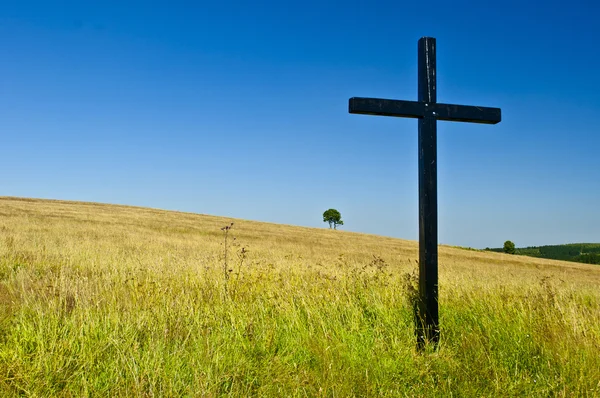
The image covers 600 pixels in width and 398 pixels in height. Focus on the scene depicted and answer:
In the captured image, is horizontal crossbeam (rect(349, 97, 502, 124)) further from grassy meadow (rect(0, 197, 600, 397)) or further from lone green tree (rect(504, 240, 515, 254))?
lone green tree (rect(504, 240, 515, 254))

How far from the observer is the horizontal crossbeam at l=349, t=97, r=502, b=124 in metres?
4.83

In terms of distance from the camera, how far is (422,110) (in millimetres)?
5031

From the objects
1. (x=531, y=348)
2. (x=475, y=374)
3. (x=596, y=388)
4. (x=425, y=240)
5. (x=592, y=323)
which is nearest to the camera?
(x=596, y=388)

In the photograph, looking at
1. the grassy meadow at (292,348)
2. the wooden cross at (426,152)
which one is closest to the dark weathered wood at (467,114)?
the wooden cross at (426,152)

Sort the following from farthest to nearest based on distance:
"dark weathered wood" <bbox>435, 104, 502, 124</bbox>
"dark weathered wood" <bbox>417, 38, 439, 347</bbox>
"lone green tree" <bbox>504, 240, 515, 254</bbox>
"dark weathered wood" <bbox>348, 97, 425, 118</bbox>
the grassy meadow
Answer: "lone green tree" <bbox>504, 240, 515, 254</bbox>, "dark weathered wood" <bbox>435, 104, 502, 124</bbox>, "dark weathered wood" <bbox>348, 97, 425, 118</bbox>, "dark weathered wood" <bbox>417, 38, 439, 347</bbox>, the grassy meadow

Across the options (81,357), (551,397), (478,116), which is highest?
(478,116)

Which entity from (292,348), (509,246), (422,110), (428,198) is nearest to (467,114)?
(422,110)

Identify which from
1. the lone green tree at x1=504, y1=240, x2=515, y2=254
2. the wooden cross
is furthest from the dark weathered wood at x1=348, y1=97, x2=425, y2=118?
the lone green tree at x1=504, y1=240, x2=515, y2=254

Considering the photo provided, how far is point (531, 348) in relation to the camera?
420 cm

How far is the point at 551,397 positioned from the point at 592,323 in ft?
7.25

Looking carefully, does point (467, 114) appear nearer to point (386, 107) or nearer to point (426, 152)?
point (426, 152)

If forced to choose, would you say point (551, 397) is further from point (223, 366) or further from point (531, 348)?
point (223, 366)

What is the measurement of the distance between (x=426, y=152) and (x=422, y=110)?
51 cm

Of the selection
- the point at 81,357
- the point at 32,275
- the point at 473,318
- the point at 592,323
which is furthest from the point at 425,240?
the point at 32,275
